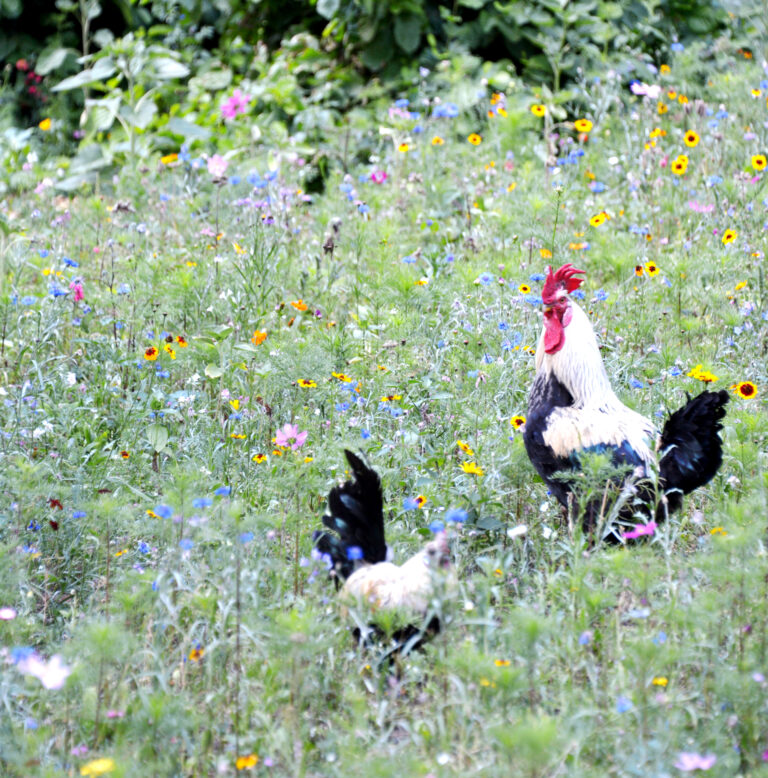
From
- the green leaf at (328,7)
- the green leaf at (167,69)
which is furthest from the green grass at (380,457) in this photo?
the green leaf at (328,7)

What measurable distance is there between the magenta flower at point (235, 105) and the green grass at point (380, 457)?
0.46m

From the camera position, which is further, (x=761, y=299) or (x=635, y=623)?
(x=761, y=299)

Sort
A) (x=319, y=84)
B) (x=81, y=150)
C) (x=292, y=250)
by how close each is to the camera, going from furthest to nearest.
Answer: (x=319, y=84)
(x=81, y=150)
(x=292, y=250)

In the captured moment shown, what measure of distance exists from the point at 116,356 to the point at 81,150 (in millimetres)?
3371

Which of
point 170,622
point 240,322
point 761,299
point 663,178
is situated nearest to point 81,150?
point 240,322

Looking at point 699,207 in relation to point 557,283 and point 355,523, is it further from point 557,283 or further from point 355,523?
point 355,523

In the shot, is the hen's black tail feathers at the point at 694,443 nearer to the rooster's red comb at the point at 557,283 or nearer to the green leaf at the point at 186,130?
the rooster's red comb at the point at 557,283

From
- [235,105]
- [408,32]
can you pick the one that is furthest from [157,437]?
[408,32]

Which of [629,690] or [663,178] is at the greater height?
[629,690]

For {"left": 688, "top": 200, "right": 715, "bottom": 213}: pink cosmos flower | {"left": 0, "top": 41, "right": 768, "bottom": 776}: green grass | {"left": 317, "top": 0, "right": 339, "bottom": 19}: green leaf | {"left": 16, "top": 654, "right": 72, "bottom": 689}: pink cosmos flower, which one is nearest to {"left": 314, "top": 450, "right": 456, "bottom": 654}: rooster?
{"left": 0, "top": 41, "right": 768, "bottom": 776}: green grass

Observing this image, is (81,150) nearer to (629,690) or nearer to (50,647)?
(50,647)

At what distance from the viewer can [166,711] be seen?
2408 millimetres

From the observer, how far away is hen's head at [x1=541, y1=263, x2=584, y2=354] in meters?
3.47

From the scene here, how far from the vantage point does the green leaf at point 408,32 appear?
745 cm
